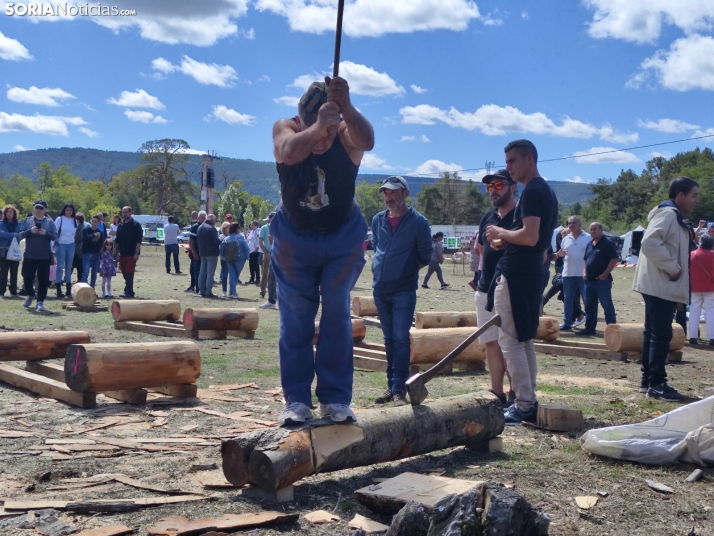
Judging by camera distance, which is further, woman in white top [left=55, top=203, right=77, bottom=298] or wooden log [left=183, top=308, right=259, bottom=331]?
woman in white top [left=55, top=203, right=77, bottom=298]

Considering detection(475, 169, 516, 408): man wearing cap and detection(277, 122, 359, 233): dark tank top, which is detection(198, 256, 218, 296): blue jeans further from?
detection(277, 122, 359, 233): dark tank top

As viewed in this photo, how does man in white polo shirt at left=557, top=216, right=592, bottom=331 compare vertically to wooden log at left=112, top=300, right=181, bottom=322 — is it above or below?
above

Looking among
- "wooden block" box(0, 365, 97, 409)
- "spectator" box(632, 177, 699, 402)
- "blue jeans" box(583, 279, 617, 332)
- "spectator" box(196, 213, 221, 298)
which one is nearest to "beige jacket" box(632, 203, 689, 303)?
"spectator" box(632, 177, 699, 402)

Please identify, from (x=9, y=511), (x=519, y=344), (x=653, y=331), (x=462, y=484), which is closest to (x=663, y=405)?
(x=653, y=331)

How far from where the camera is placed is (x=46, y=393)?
6645 mm

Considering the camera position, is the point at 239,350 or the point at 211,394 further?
the point at 239,350

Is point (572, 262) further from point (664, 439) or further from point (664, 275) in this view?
point (664, 439)

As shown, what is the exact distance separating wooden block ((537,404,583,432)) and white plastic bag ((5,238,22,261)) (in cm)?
1298

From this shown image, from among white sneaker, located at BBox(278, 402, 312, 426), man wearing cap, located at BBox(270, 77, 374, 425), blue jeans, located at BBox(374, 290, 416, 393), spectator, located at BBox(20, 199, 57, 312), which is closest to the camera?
white sneaker, located at BBox(278, 402, 312, 426)

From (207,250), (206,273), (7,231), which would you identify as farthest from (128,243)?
(7,231)

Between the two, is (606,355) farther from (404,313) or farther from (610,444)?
(610,444)

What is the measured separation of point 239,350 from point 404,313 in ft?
13.3

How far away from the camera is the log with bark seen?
3.80m

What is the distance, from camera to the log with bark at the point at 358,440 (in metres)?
3.80
